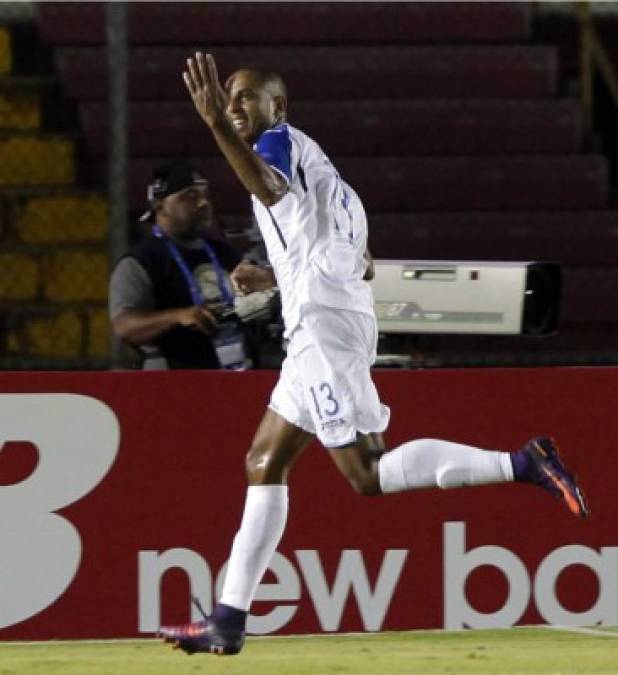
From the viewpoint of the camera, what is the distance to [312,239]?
603 cm

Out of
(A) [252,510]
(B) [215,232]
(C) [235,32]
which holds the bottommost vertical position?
(A) [252,510]

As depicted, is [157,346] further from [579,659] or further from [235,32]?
[235,32]

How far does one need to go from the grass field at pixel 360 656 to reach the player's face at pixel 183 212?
1464mm

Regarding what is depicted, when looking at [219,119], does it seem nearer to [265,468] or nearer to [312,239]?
[312,239]

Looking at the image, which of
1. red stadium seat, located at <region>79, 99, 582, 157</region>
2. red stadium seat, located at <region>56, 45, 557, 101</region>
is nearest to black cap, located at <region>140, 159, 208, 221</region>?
red stadium seat, located at <region>79, 99, 582, 157</region>

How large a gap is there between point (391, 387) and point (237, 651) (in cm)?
132

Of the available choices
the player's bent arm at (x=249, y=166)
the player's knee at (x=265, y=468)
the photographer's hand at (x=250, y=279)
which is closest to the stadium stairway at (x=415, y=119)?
the photographer's hand at (x=250, y=279)

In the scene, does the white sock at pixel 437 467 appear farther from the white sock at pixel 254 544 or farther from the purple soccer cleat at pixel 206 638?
the purple soccer cleat at pixel 206 638

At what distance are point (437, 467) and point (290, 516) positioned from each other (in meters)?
1.02

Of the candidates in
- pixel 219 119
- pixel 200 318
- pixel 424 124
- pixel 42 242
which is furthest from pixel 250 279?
pixel 424 124

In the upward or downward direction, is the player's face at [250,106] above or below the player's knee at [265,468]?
above

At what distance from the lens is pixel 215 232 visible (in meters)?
9.83

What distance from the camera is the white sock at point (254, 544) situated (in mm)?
6113

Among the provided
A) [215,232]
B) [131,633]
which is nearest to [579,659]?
[131,633]
